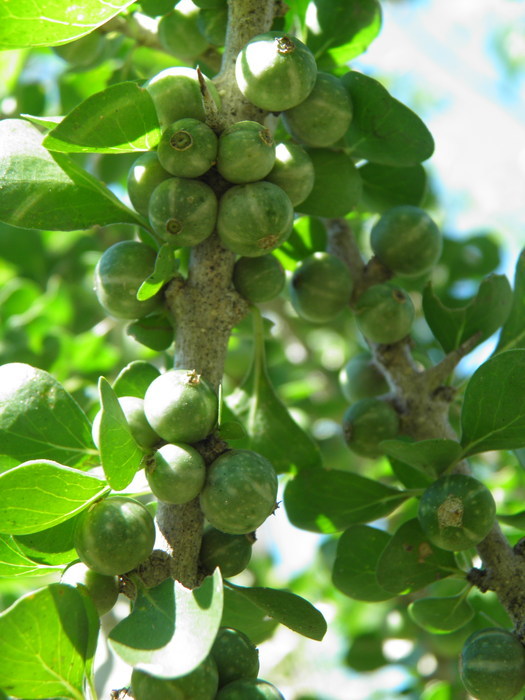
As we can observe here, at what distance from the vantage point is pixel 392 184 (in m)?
2.13

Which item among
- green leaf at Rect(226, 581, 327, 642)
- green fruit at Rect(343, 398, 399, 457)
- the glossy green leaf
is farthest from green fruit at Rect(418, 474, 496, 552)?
the glossy green leaf

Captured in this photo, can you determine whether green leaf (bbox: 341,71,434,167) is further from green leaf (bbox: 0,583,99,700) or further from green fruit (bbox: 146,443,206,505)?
green leaf (bbox: 0,583,99,700)

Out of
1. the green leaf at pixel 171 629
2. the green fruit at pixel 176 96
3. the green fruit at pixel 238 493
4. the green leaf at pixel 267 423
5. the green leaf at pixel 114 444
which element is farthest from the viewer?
the green leaf at pixel 267 423

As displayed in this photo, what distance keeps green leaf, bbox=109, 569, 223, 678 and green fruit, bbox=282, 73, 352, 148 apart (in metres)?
0.96

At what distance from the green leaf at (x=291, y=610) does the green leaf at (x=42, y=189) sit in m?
0.79

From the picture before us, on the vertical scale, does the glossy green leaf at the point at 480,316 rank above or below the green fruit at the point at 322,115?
below

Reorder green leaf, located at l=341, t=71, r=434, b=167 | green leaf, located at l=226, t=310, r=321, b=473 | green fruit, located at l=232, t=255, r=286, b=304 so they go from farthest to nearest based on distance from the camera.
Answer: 1. green leaf, located at l=226, t=310, r=321, b=473
2. green leaf, located at l=341, t=71, r=434, b=167
3. green fruit, located at l=232, t=255, r=286, b=304

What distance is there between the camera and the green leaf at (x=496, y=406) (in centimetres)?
147

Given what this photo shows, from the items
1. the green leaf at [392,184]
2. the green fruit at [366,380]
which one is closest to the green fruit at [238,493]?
the green fruit at [366,380]

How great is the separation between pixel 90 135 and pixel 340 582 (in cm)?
108

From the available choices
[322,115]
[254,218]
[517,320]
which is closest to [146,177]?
[254,218]

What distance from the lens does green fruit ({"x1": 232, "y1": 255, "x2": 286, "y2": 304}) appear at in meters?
1.62

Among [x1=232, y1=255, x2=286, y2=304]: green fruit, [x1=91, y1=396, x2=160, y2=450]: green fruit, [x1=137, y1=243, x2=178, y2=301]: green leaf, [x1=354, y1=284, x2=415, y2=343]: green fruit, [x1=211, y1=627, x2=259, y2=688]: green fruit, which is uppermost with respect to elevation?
[x1=137, y1=243, x2=178, y2=301]: green leaf

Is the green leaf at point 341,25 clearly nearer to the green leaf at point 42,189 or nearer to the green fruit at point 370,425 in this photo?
the green leaf at point 42,189
